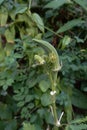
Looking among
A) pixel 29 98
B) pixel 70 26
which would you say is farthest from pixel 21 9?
pixel 29 98

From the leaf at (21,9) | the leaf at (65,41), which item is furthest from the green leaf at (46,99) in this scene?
the leaf at (21,9)

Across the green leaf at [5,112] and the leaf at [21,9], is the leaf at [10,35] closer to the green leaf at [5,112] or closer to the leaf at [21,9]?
the leaf at [21,9]

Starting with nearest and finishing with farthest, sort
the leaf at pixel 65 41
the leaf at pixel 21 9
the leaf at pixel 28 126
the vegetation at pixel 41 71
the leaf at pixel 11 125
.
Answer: the leaf at pixel 28 126
the vegetation at pixel 41 71
the leaf at pixel 11 125
the leaf at pixel 65 41
the leaf at pixel 21 9

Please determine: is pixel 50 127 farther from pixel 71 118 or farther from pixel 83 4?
pixel 83 4

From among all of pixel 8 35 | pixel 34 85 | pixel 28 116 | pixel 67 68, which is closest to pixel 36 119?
pixel 28 116

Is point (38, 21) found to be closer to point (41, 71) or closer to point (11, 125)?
point (41, 71)

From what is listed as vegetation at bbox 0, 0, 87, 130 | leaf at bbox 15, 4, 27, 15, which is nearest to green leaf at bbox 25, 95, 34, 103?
vegetation at bbox 0, 0, 87, 130

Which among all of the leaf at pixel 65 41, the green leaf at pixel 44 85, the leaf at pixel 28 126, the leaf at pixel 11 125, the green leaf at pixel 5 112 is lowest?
the leaf at pixel 11 125

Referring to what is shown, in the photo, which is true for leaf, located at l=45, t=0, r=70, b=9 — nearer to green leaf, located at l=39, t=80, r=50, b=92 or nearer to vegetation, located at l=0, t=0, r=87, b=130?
vegetation, located at l=0, t=0, r=87, b=130
